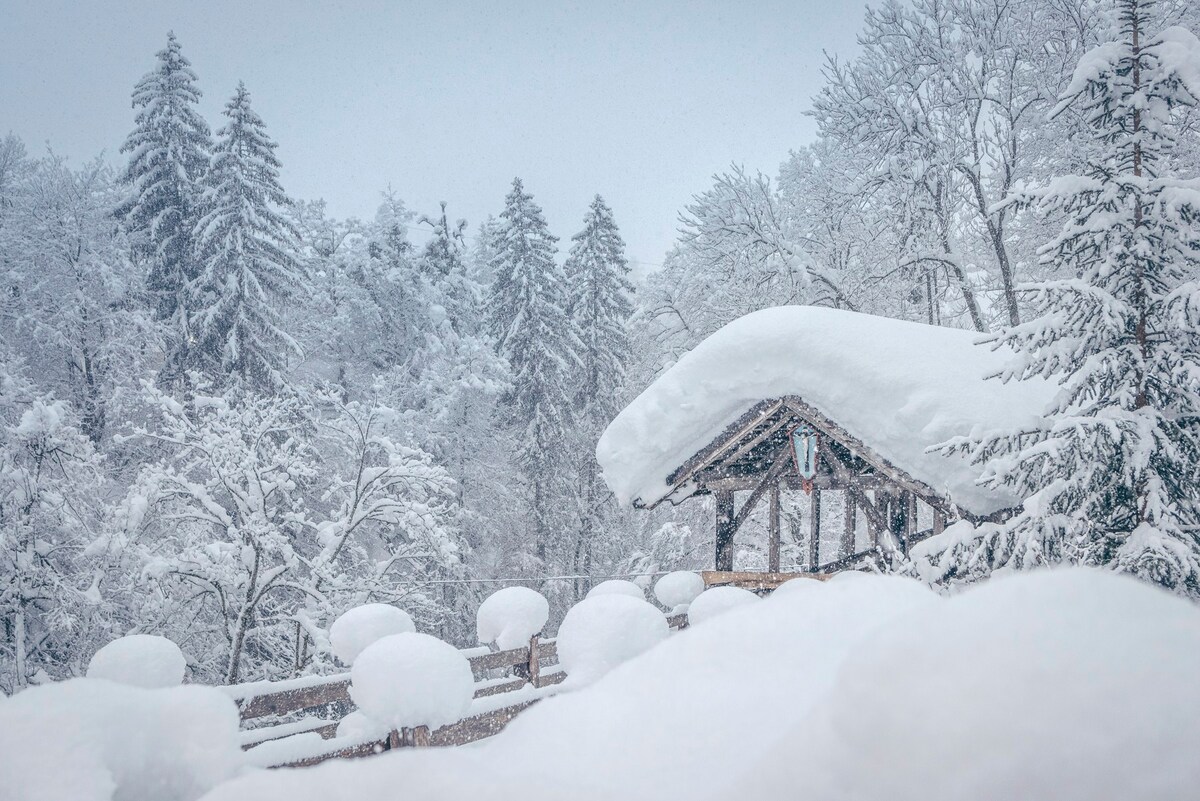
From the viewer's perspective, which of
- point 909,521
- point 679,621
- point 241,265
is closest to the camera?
point 679,621

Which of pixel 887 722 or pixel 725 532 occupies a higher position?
pixel 887 722

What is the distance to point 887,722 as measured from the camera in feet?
2.56

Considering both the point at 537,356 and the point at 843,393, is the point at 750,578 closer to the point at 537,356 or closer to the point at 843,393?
the point at 843,393

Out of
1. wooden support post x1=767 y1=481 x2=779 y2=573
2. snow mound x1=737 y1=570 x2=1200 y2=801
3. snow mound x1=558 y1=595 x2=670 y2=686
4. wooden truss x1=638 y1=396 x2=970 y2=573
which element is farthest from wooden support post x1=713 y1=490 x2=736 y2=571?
snow mound x1=737 y1=570 x2=1200 y2=801

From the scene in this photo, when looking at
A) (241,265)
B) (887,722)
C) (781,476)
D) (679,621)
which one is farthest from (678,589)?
(241,265)

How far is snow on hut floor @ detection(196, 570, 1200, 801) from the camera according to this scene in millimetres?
700

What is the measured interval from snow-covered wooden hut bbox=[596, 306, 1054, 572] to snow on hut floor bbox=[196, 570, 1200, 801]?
484 centimetres

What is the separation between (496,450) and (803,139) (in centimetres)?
1483

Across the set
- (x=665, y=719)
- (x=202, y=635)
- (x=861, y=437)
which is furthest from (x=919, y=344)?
(x=202, y=635)

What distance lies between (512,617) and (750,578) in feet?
13.8

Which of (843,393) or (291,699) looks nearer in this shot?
(291,699)

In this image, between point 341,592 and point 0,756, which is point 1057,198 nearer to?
point 0,756

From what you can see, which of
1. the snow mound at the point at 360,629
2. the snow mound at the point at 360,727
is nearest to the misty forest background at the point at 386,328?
the snow mound at the point at 360,629

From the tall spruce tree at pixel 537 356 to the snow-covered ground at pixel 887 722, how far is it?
67.6 feet
